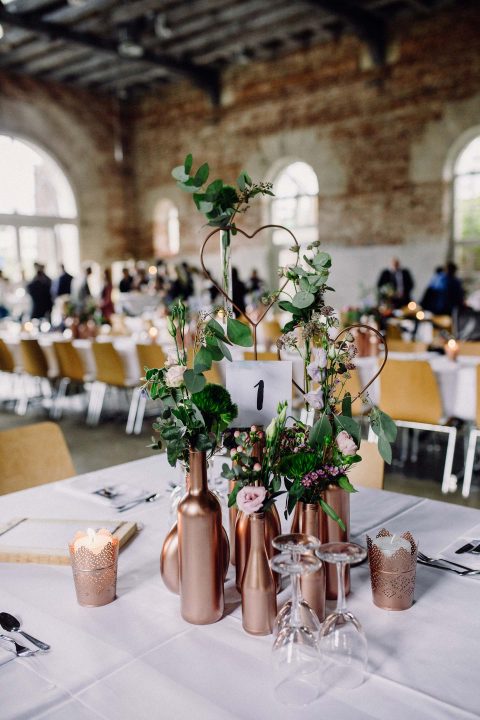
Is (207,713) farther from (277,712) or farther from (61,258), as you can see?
(61,258)

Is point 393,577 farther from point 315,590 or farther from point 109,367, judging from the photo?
point 109,367

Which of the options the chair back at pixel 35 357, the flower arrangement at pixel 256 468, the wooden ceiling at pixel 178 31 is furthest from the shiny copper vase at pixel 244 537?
the wooden ceiling at pixel 178 31

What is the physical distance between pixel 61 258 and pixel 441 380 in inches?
466

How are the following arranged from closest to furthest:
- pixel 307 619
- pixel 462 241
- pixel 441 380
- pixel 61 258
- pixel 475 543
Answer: pixel 307 619 → pixel 475 543 → pixel 441 380 → pixel 462 241 → pixel 61 258

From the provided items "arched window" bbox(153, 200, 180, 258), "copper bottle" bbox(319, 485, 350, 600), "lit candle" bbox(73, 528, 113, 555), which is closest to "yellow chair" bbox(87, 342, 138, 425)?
Result: "lit candle" bbox(73, 528, 113, 555)

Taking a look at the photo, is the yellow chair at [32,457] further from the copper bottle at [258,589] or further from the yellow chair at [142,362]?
the yellow chair at [142,362]

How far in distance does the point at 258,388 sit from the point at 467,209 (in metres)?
10.5

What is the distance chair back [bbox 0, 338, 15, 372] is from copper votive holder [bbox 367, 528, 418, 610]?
6917 mm

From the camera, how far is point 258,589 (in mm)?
1210

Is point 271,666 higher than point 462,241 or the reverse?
the reverse

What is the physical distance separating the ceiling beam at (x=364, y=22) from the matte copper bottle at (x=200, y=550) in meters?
10.0

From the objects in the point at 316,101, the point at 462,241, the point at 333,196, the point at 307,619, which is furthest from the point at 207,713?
the point at 316,101

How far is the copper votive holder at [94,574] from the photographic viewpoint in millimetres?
1329

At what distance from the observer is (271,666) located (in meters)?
1.12
